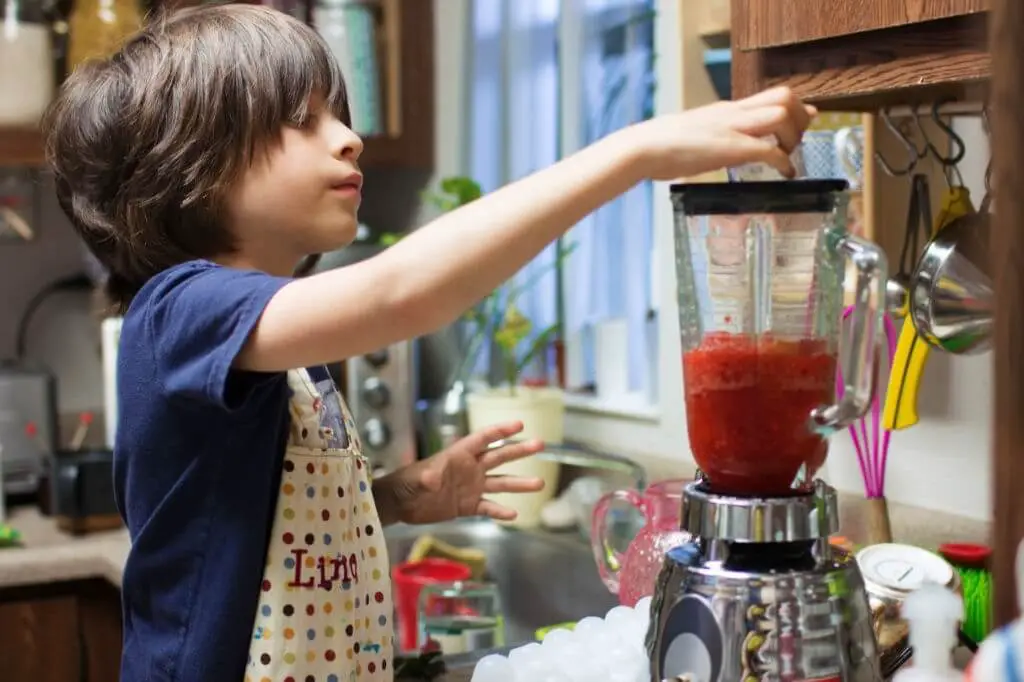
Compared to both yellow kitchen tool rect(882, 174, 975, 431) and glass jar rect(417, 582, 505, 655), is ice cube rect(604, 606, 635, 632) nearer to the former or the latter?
yellow kitchen tool rect(882, 174, 975, 431)

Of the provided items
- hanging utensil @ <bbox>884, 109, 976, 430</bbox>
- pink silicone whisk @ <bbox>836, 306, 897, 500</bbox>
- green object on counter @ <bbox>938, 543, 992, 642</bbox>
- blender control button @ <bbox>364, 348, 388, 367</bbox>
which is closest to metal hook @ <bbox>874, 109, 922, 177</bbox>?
hanging utensil @ <bbox>884, 109, 976, 430</bbox>

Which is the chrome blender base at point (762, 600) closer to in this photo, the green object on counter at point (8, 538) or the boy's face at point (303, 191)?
the boy's face at point (303, 191)

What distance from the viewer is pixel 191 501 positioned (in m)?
1.04

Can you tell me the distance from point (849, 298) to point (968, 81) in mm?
364

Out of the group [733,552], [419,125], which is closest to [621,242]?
[419,125]

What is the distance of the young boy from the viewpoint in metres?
0.87

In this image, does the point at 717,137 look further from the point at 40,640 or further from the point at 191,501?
the point at 40,640

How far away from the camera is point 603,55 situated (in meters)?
2.26

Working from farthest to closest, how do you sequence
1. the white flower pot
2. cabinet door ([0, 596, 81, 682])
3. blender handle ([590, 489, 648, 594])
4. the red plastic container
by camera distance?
the white flower pot
cabinet door ([0, 596, 81, 682])
the red plastic container
blender handle ([590, 489, 648, 594])

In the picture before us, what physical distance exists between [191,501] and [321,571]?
0.12 m


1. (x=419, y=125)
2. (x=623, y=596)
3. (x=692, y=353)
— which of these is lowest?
(x=623, y=596)

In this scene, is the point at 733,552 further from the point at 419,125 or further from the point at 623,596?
the point at 419,125

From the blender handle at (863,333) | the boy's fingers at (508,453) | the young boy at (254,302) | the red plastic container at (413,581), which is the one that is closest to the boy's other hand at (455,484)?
the boy's fingers at (508,453)

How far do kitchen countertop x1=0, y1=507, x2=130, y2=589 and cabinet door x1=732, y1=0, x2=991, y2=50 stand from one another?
1240mm
